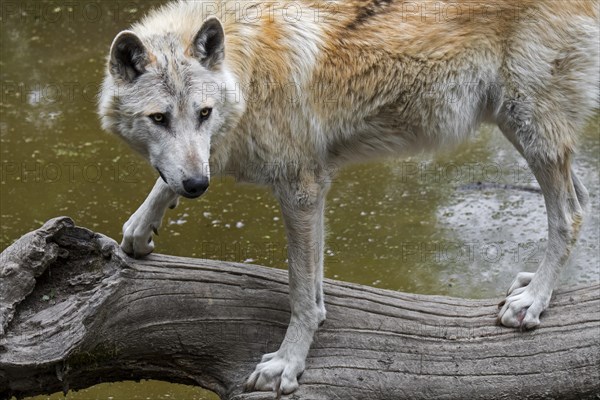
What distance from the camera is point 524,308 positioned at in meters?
4.36

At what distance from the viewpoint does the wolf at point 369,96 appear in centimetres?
408

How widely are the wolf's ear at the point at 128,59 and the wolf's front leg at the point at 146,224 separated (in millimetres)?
791

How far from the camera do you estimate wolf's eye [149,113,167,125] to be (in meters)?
3.67

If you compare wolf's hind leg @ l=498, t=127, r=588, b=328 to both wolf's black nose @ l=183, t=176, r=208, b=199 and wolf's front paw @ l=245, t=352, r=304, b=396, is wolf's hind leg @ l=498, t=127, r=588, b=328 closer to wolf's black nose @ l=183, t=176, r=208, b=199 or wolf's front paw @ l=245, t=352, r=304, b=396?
wolf's front paw @ l=245, t=352, r=304, b=396

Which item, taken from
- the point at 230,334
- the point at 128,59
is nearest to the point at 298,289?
the point at 230,334

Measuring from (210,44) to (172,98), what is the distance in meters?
0.32

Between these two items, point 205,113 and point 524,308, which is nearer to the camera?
point 205,113

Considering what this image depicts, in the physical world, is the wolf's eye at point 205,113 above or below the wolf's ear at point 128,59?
below

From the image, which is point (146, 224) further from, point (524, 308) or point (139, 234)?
point (524, 308)

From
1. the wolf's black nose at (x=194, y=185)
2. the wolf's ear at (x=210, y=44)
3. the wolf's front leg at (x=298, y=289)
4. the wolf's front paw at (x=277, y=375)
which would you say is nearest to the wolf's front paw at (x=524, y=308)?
the wolf's front leg at (x=298, y=289)

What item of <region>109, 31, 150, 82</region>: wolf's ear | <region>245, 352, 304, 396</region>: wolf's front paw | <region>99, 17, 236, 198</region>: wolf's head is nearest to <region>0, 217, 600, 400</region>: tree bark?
<region>245, 352, 304, 396</region>: wolf's front paw

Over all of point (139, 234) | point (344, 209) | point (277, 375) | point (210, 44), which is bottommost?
point (344, 209)

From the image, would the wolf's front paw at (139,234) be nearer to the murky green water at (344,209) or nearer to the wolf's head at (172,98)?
the wolf's head at (172,98)

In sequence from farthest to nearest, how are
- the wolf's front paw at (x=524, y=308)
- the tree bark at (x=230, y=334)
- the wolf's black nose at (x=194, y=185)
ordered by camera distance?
the wolf's front paw at (x=524, y=308) < the tree bark at (x=230, y=334) < the wolf's black nose at (x=194, y=185)
